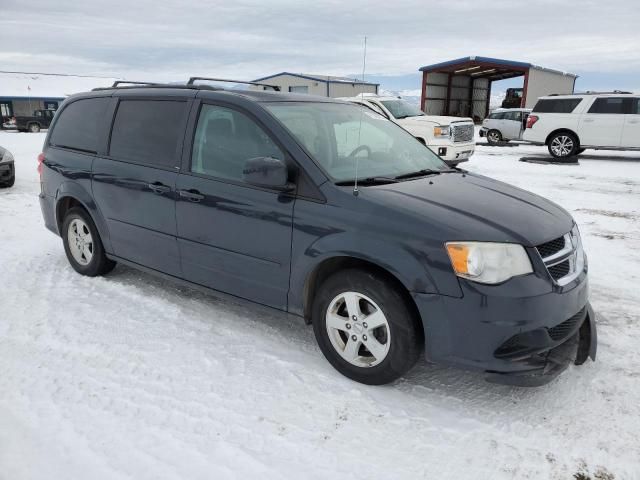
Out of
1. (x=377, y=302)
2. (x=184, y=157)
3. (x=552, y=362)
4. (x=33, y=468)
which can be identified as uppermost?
(x=184, y=157)

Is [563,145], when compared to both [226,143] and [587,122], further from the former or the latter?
[226,143]

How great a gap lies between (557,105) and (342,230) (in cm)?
1546

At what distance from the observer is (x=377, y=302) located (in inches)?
116

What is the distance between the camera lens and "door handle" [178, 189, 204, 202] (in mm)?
3677

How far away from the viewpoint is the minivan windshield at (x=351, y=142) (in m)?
3.43

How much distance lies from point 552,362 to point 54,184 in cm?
461

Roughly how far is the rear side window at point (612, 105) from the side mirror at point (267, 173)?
15.3 meters

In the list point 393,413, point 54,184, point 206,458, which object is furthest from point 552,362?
point 54,184

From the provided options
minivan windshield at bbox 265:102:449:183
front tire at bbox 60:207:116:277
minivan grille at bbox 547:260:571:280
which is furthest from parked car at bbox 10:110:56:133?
minivan grille at bbox 547:260:571:280

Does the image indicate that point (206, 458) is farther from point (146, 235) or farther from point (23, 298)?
point (23, 298)

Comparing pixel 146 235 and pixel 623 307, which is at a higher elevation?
pixel 146 235

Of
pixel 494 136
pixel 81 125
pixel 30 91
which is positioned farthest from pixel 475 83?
pixel 81 125

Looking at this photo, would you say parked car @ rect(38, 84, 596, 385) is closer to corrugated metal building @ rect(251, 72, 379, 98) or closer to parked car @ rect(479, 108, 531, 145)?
parked car @ rect(479, 108, 531, 145)

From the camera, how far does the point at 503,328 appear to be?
266cm
